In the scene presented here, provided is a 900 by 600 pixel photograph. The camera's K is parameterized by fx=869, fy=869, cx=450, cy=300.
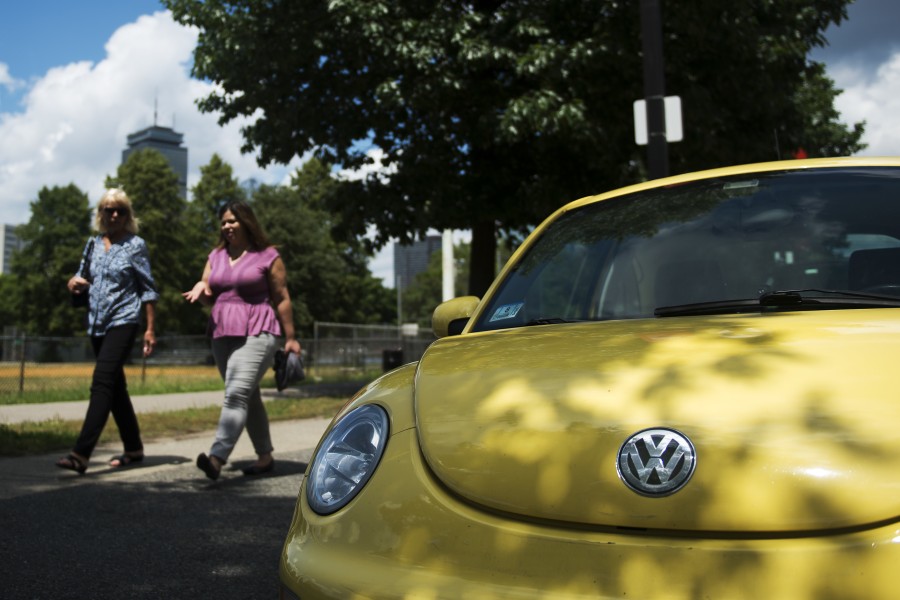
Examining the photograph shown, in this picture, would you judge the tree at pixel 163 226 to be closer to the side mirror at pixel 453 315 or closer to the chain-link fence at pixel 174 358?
the chain-link fence at pixel 174 358

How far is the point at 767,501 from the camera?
150 centimetres

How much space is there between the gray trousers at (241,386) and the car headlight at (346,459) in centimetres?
340

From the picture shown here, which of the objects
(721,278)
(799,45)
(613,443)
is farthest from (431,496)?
(799,45)

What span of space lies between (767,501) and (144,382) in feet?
60.6

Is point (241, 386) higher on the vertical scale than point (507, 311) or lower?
lower

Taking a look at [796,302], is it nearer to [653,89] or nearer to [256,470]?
[256,470]

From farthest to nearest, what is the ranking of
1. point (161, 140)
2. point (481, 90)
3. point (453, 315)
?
point (161, 140) → point (481, 90) → point (453, 315)

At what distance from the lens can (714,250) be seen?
2822 millimetres

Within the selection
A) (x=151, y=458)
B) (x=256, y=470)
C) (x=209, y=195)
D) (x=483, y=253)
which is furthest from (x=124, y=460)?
(x=209, y=195)

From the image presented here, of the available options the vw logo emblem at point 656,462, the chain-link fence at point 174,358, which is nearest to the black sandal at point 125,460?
the vw logo emblem at point 656,462

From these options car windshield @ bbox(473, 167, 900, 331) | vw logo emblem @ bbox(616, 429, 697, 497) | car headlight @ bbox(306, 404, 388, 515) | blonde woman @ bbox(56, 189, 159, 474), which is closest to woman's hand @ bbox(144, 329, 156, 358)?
blonde woman @ bbox(56, 189, 159, 474)

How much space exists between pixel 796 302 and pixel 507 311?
0.92m

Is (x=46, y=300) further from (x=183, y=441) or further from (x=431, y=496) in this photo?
(x=431, y=496)

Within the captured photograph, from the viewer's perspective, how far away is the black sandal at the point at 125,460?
6.09m
